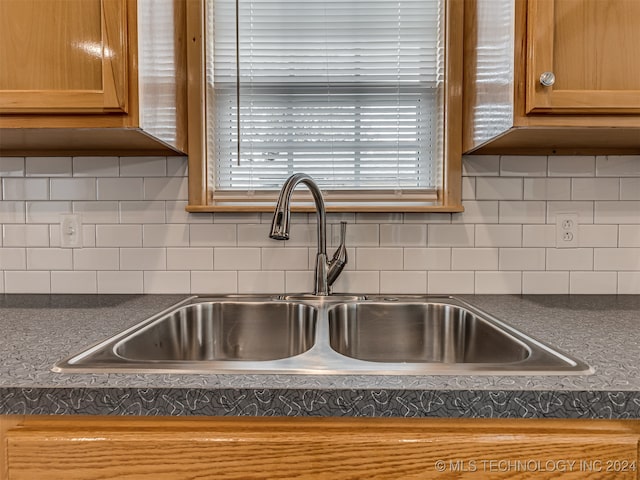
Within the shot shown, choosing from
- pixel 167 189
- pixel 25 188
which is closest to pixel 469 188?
pixel 167 189

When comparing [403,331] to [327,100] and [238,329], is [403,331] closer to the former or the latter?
[238,329]

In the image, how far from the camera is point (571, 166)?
129 centimetres

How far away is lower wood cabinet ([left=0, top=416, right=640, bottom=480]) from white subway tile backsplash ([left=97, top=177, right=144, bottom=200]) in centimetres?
81

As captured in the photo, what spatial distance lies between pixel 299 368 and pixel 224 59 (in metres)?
1.05

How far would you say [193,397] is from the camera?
0.61 m

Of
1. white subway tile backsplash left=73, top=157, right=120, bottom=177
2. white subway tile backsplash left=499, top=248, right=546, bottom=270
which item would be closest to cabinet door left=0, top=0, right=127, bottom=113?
white subway tile backsplash left=73, top=157, right=120, bottom=177

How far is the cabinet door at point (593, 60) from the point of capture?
92 centimetres

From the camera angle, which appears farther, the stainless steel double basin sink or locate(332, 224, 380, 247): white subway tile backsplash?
locate(332, 224, 380, 247): white subway tile backsplash

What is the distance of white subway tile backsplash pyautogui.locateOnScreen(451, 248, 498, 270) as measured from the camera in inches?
51.6

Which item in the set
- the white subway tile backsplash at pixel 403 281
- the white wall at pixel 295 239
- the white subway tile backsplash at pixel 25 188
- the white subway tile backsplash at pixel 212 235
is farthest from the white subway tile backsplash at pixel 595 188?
the white subway tile backsplash at pixel 25 188

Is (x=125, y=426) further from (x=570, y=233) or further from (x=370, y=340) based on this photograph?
(x=570, y=233)

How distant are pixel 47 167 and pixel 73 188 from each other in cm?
10

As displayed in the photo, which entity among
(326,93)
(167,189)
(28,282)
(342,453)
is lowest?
(342,453)

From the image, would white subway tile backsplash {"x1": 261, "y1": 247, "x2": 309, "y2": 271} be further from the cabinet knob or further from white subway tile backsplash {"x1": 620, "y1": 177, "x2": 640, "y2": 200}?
white subway tile backsplash {"x1": 620, "y1": 177, "x2": 640, "y2": 200}
